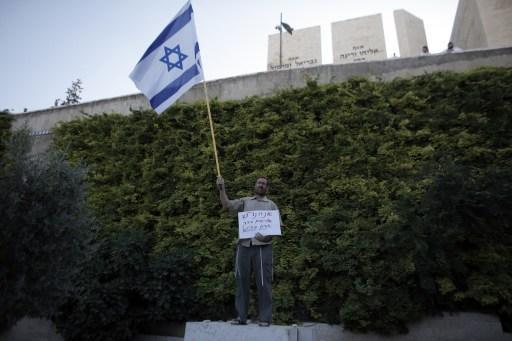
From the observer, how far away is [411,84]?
269 inches

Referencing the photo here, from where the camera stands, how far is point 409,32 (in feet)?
53.3

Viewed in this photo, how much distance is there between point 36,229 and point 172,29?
3786 millimetres

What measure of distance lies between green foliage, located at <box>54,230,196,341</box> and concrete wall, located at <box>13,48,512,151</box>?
281cm

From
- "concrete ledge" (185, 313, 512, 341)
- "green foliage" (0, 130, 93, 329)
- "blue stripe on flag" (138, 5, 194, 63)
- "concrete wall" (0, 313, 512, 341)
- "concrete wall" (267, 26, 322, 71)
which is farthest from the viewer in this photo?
"concrete wall" (267, 26, 322, 71)

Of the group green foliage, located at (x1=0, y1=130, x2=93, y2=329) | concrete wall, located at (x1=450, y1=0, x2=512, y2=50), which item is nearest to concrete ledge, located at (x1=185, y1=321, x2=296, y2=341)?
green foliage, located at (x1=0, y1=130, x2=93, y2=329)

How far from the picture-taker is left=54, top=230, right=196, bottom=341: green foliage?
5.73m

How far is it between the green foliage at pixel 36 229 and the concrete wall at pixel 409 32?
49.1 feet

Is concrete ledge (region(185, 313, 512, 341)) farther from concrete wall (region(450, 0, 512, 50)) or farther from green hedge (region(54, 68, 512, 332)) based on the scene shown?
concrete wall (region(450, 0, 512, 50))

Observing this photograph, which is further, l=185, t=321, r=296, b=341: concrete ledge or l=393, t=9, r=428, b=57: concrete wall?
l=393, t=9, r=428, b=57: concrete wall

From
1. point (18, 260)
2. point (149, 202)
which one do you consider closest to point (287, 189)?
point (149, 202)

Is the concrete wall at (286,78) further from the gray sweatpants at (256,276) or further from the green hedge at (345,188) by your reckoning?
the gray sweatpants at (256,276)

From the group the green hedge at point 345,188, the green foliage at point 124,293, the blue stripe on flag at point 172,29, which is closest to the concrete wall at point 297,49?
the green hedge at point 345,188

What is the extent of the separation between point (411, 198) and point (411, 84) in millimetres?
2491

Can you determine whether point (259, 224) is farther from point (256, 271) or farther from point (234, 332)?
point (234, 332)
